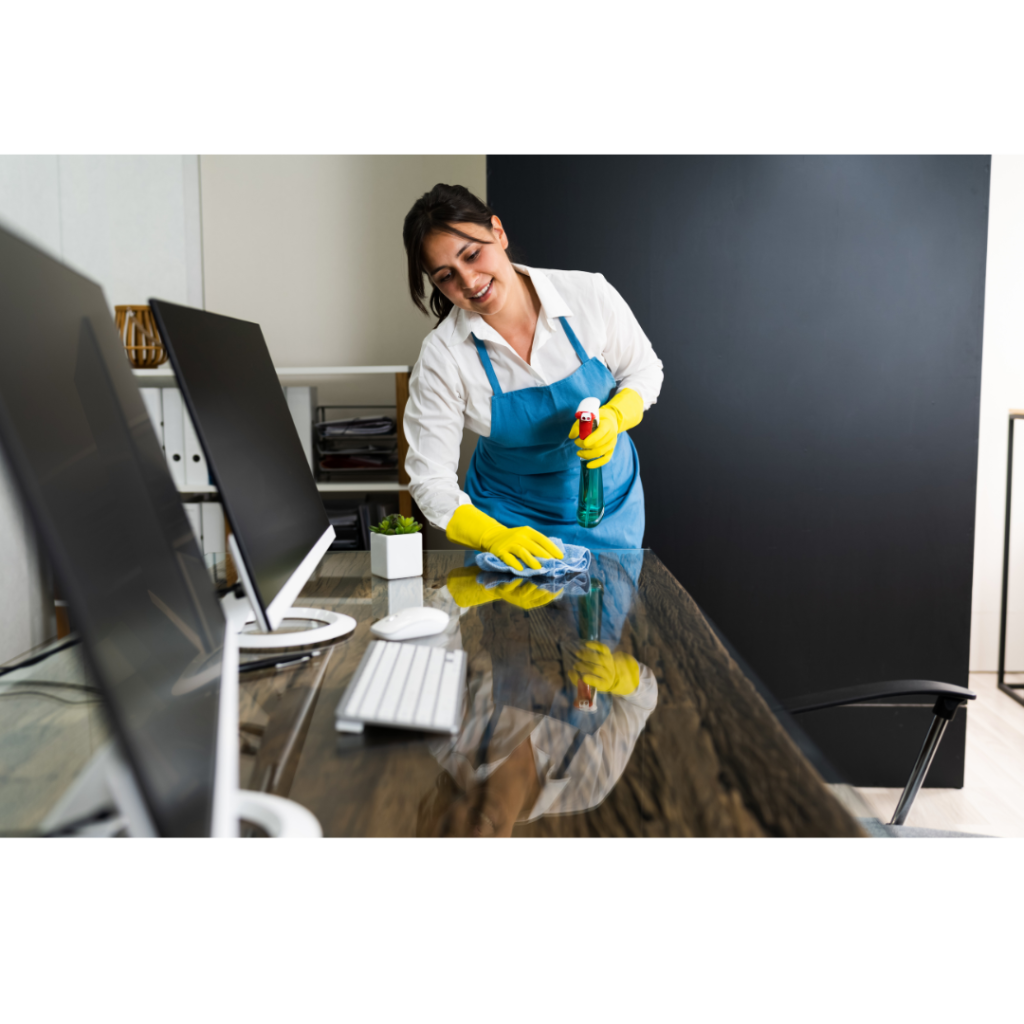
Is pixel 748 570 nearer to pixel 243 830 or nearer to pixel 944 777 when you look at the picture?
pixel 944 777

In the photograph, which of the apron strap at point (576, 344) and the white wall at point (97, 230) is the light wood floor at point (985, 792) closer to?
the apron strap at point (576, 344)

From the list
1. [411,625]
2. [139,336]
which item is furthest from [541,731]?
[139,336]

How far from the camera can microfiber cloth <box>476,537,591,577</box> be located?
1360 millimetres

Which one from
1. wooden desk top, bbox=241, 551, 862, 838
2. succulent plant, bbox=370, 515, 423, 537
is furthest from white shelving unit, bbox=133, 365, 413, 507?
wooden desk top, bbox=241, 551, 862, 838

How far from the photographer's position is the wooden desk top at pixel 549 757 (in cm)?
53

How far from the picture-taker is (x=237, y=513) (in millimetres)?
785

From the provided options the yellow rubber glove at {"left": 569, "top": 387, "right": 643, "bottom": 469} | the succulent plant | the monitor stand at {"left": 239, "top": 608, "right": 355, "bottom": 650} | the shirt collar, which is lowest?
the monitor stand at {"left": 239, "top": 608, "right": 355, "bottom": 650}

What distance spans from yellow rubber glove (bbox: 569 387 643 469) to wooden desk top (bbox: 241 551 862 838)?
0.70 metres

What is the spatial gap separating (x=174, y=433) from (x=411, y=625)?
6.82 feet

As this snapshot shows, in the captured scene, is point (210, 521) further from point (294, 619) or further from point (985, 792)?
point (985, 792)

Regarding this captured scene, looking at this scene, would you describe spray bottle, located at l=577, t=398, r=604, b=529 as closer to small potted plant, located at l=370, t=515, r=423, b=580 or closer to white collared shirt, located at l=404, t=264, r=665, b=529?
white collared shirt, located at l=404, t=264, r=665, b=529

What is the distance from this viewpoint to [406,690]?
0.74 meters
